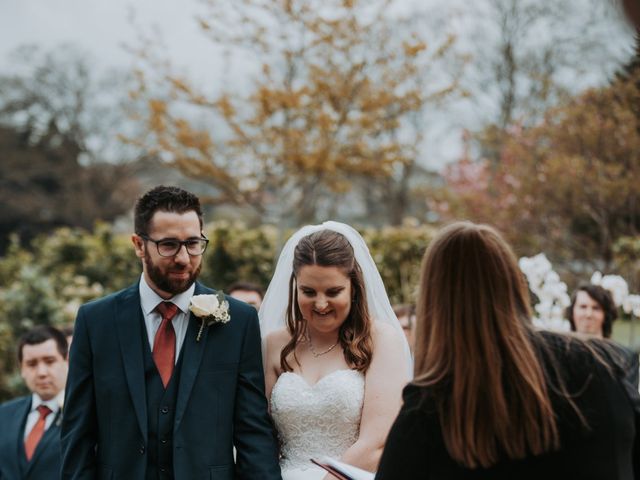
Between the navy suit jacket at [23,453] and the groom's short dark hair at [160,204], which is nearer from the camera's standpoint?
the groom's short dark hair at [160,204]

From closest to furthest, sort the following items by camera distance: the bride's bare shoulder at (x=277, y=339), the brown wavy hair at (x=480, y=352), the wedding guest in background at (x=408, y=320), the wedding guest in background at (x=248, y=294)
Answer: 1. the brown wavy hair at (x=480, y=352)
2. the bride's bare shoulder at (x=277, y=339)
3. the wedding guest in background at (x=408, y=320)
4. the wedding guest in background at (x=248, y=294)

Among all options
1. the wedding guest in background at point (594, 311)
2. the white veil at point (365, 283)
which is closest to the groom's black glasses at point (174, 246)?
the white veil at point (365, 283)

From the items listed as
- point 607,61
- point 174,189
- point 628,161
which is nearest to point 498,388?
point 174,189

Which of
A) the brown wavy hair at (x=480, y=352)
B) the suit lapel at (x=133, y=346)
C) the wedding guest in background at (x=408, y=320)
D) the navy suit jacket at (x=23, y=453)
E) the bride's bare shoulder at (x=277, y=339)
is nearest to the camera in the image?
the brown wavy hair at (x=480, y=352)

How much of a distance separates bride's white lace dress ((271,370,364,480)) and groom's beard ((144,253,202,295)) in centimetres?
68

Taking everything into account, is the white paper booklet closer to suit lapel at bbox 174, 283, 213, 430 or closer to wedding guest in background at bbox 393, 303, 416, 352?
suit lapel at bbox 174, 283, 213, 430

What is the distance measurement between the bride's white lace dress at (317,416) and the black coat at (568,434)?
1.40 meters

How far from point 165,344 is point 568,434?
194 cm

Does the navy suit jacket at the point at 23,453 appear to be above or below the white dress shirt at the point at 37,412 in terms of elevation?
below

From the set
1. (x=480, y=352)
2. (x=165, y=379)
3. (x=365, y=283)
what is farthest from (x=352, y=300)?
(x=480, y=352)

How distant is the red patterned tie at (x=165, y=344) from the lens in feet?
11.2

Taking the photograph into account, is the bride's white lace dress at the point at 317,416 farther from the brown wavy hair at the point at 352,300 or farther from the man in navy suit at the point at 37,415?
the man in navy suit at the point at 37,415

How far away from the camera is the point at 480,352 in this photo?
2.13m

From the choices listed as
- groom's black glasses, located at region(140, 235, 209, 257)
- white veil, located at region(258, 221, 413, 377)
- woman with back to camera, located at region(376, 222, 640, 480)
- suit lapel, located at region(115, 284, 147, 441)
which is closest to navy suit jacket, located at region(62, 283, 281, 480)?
suit lapel, located at region(115, 284, 147, 441)
